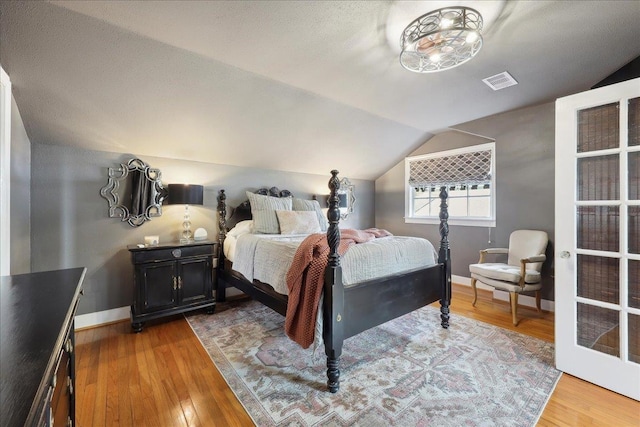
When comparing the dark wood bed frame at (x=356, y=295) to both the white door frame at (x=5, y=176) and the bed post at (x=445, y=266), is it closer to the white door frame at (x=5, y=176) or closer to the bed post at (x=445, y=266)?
the bed post at (x=445, y=266)

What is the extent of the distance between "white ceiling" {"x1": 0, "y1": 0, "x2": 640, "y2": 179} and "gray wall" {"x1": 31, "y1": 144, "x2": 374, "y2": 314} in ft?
0.58

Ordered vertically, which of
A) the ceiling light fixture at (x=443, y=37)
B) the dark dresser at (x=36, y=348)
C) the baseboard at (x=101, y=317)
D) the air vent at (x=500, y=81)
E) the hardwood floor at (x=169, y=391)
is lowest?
the hardwood floor at (x=169, y=391)

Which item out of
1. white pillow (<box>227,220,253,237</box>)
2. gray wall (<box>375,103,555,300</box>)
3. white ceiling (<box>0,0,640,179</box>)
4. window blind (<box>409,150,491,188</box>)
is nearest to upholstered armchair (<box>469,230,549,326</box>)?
gray wall (<box>375,103,555,300</box>)

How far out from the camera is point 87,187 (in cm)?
291

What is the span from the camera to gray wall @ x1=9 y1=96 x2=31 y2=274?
211 centimetres

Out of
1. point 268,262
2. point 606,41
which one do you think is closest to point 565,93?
point 606,41

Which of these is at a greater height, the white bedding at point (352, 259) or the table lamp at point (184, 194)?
the table lamp at point (184, 194)

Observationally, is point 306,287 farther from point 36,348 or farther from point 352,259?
point 36,348

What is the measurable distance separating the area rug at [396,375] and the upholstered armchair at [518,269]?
1.61 feet

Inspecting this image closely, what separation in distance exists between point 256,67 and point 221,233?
85.1 inches

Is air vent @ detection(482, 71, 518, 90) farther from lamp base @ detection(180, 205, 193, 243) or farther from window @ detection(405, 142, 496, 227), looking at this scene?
lamp base @ detection(180, 205, 193, 243)

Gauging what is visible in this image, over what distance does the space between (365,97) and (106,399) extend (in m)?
3.49

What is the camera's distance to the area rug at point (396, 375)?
1.65 m

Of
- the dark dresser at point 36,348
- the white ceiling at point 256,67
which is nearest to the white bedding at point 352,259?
→ the dark dresser at point 36,348
